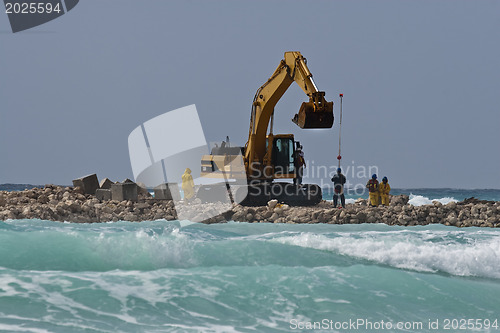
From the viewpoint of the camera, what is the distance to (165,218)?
18438mm

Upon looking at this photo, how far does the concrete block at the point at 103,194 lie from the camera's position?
2102 cm

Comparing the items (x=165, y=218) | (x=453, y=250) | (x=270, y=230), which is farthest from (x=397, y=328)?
(x=165, y=218)

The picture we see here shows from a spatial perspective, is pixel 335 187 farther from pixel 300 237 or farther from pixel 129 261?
pixel 129 261

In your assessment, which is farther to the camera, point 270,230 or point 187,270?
point 270,230

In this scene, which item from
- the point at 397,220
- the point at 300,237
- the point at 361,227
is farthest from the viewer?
the point at 397,220

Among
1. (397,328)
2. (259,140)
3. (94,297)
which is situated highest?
(259,140)

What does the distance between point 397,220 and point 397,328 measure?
10758 mm

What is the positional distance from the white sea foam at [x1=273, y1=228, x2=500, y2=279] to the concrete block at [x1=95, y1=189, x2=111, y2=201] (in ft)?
37.0

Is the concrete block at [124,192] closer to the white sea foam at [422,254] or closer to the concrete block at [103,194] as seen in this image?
the concrete block at [103,194]

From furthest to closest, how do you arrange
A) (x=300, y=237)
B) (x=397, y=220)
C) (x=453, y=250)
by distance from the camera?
(x=397, y=220) → (x=300, y=237) → (x=453, y=250)

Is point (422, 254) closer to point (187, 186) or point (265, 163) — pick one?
point (265, 163)

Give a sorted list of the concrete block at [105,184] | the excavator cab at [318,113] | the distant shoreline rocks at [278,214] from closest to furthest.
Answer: the excavator cab at [318,113] → the distant shoreline rocks at [278,214] → the concrete block at [105,184]

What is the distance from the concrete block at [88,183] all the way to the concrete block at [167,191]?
2.50m

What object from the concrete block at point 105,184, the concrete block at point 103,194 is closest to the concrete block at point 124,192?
the concrete block at point 103,194
